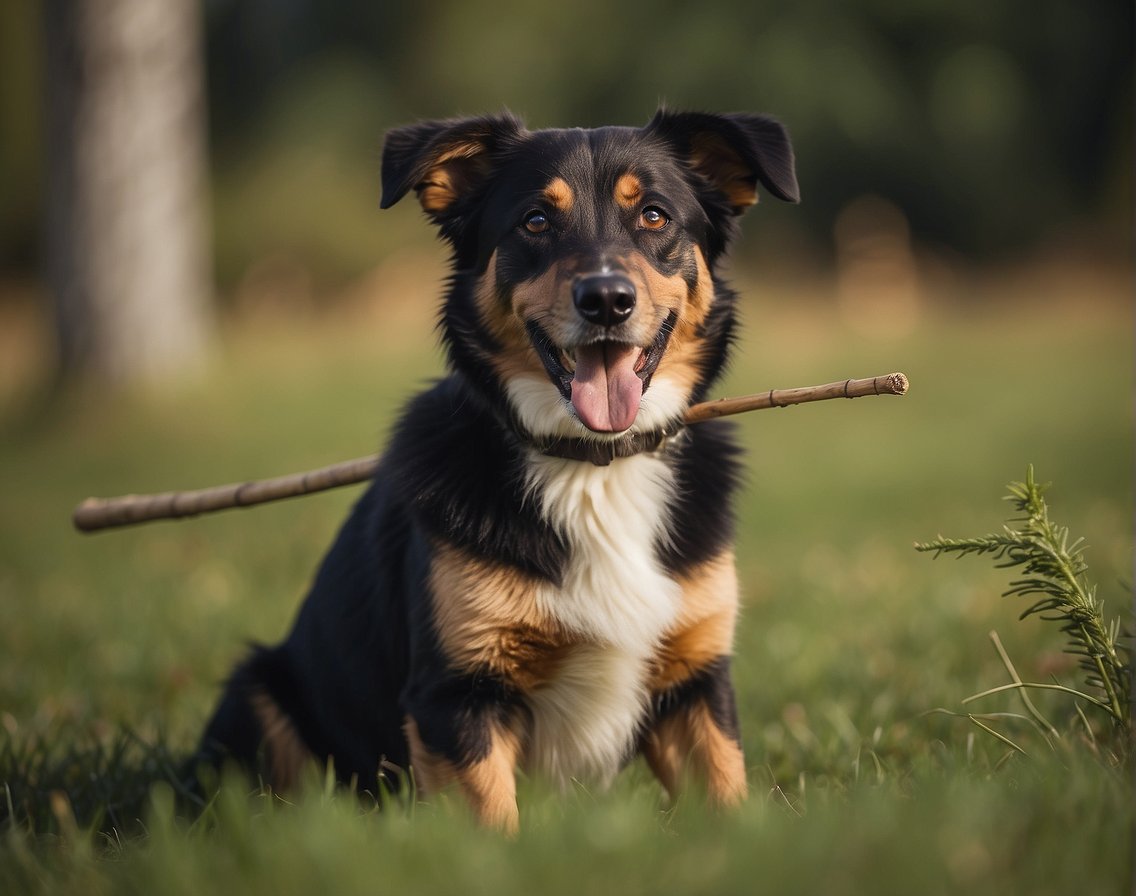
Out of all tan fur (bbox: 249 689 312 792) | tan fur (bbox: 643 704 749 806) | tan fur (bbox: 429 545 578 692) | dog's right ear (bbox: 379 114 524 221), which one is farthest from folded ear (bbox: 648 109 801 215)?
tan fur (bbox: 249 689 312 792)

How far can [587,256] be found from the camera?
348 centimetres

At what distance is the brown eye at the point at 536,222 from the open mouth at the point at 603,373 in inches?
12.5

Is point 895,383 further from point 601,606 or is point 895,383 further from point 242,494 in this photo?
point 242,494

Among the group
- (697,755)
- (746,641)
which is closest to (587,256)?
(697,755)

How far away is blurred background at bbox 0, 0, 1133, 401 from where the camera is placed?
68.6 ft

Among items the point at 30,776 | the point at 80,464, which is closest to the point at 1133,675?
the point at 30,776

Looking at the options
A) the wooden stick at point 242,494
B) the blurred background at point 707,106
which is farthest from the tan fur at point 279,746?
the blurred background at point 707,106

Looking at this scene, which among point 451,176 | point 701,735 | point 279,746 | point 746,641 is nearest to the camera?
point 701,735

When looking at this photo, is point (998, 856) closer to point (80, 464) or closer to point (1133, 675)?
point (1133, 675)

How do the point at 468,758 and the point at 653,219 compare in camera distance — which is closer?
the point at 468,758

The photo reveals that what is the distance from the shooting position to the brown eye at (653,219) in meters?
3.67

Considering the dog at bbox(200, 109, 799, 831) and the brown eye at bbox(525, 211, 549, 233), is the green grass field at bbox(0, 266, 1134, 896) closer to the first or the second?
the dog at bbox(200, 109, 799, 831)

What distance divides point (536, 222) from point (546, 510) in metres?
0.89

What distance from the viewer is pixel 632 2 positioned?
22.9 metres
